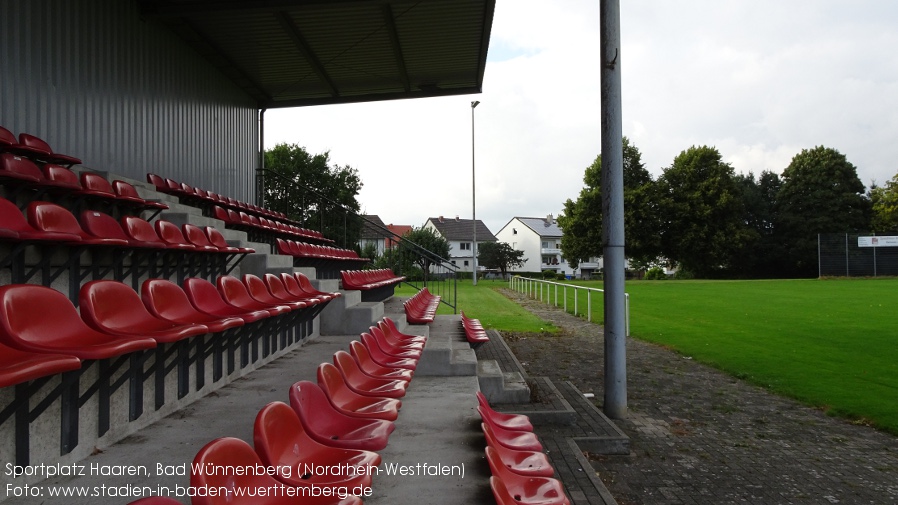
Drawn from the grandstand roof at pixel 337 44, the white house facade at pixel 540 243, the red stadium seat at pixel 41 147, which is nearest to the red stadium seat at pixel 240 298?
the red stadium seat at pixel 41 147

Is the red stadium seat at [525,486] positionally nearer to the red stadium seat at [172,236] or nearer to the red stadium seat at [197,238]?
the red stadium seat at [172,236]

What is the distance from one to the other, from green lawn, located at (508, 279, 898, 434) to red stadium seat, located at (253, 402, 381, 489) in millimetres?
5867

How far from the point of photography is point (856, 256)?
130 feet

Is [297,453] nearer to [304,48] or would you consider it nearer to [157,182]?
[157,182]

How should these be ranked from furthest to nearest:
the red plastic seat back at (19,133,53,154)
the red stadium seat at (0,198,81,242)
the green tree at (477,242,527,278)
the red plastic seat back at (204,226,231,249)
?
the green tree at (477,242,527,278) < the red plastic seat back at (204,226,231,249) < the red plastic seat back at (19,133,53,154) < the red stadium seat at (0,198,81,242)

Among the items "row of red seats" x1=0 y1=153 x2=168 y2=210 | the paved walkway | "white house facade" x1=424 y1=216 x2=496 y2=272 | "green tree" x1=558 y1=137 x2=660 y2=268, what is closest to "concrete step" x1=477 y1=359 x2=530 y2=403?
the paved walkway

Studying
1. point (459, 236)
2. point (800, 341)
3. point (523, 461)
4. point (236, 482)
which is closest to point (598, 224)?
point (459, 236)

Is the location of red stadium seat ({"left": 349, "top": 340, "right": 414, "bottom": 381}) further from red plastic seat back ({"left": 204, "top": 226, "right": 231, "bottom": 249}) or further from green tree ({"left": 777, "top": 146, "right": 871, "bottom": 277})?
green tree ({"left": 777, "top": 146, "right": 871, "bottom": 277})

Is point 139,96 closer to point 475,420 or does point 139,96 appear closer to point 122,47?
point 122,47

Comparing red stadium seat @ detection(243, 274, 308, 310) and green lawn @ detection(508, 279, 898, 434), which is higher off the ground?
red stadium seat @ detection(243, 274, 308, 310)

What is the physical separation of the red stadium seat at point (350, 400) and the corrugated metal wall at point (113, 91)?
4.56 metres

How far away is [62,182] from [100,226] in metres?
0.91

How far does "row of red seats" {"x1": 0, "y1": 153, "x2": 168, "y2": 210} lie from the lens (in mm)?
4012

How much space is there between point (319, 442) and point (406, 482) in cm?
69
